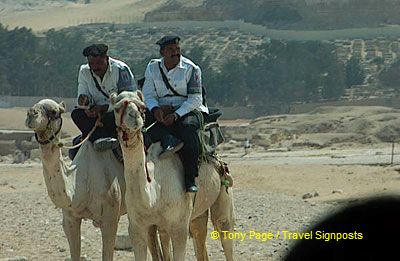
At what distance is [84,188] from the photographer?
974cm

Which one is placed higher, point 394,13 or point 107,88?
point 107,88

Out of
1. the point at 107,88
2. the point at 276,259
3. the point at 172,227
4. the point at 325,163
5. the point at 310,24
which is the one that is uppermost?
the point at 107,88

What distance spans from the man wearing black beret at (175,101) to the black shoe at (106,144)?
366mm

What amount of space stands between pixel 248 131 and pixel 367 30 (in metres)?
46.5

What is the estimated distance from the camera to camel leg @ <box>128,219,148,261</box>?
8656mm

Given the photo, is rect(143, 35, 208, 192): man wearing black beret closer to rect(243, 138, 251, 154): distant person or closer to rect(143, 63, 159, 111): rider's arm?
rect(143, 63, 159, 111): rider's arm

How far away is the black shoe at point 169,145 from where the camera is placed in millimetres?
9227

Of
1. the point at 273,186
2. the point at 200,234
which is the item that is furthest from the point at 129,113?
the point at 273,186

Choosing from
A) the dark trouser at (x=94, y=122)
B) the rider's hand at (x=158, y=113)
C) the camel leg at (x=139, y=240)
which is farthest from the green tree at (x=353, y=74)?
the camel leg at (x=139, y=240)

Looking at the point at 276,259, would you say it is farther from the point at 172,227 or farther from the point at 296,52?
the point at 296,52

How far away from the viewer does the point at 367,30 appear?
314 feet

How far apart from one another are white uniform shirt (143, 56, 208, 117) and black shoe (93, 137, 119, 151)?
1.66ft

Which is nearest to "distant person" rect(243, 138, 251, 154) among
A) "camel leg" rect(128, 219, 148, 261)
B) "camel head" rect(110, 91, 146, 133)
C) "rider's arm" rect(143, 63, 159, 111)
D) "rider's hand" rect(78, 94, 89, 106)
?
"rider's hand" rect(78, 94, 89, 106)

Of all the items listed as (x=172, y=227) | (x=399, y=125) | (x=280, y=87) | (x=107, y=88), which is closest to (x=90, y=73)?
(x=107, y=88)
